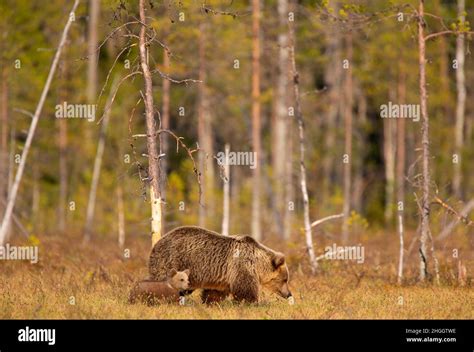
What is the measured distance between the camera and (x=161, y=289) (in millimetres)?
15820

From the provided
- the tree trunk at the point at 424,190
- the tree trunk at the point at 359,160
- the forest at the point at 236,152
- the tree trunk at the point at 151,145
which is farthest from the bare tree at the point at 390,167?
the tree trunk at the point at 151,145

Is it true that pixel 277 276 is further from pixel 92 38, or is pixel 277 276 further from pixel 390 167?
pixel 92 38

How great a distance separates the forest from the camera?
1714cm

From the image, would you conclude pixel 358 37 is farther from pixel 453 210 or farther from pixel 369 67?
pixel 453 210

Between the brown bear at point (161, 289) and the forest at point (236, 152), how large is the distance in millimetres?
259

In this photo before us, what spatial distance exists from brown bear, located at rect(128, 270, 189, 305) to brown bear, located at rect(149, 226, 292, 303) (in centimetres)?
27

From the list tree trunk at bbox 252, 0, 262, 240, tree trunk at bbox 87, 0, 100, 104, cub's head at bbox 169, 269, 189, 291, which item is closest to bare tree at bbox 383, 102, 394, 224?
tree trunk at bbox 252, 0, 262, 240

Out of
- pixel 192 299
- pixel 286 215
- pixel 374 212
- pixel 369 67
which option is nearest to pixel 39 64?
pixel 286 215

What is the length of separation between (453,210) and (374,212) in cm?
2376

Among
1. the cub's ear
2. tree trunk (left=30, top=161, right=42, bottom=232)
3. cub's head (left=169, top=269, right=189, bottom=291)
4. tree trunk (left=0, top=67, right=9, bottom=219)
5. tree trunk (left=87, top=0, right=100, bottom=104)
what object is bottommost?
cub's head (left=169, top=269, right=189, bottom=291)

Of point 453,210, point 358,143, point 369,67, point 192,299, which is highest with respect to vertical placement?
point 369,67

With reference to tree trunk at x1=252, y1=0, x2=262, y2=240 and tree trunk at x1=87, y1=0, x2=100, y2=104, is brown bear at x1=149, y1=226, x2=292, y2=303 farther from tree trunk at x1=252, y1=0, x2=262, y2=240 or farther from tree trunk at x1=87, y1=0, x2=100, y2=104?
tree trunk at x1=87, y1=0, x2=100, y2=104

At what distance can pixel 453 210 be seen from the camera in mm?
19359

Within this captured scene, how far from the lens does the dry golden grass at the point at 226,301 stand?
1510 cm
